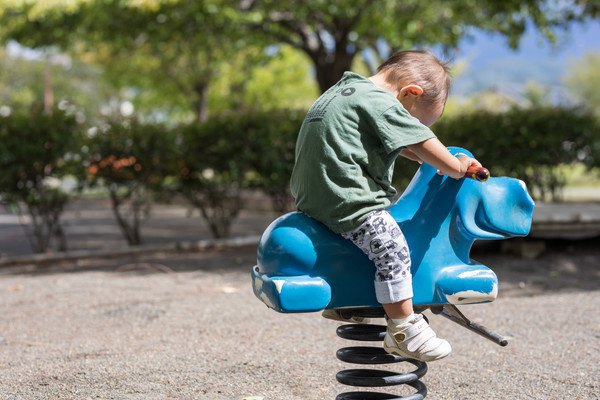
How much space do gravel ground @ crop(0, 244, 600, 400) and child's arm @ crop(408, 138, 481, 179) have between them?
135 cm

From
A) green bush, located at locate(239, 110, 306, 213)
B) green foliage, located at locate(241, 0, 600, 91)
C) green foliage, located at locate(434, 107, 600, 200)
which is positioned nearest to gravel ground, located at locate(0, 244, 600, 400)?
green bush, located at locate(239, 110, 306, 213)

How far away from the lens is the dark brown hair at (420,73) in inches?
112

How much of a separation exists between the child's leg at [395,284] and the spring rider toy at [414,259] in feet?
0.27

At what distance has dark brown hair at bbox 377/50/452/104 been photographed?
2.83 metres

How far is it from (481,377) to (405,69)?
1.82 metres

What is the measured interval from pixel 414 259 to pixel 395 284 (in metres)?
0.18

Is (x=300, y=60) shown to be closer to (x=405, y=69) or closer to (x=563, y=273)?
(x=563, y=273)

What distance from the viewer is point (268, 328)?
5168mm

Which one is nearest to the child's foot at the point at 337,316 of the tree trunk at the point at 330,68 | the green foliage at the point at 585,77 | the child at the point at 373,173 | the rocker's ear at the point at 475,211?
the child at the point at 373,173

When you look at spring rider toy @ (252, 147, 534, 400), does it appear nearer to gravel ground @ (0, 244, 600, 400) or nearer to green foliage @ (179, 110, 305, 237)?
gravel ground @ (0, 244, 600, 400)

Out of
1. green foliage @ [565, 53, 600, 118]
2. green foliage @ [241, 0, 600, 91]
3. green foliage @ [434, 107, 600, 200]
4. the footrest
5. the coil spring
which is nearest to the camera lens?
the footrest

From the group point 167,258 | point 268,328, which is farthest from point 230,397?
point 167,258

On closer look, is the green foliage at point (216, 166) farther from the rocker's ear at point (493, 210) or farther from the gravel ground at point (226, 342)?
the rocker's ear at point (493, 210)

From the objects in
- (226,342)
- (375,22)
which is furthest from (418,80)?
(375,22)
